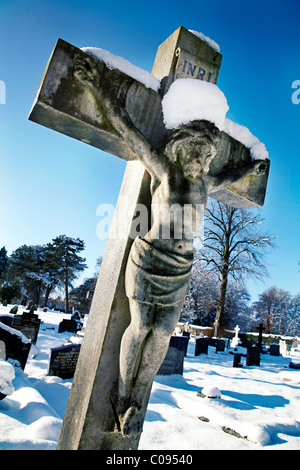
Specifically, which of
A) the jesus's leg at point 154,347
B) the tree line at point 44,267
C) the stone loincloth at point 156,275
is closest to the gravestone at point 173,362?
the jesus's leg at point 154,347

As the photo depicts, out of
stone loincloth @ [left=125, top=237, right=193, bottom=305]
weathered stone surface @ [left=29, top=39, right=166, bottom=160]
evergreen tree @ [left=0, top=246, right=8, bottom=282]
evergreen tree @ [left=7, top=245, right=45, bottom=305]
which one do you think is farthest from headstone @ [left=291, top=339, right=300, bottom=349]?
evergreen tree @ [left=0, top=246, right=8, bottom=282]

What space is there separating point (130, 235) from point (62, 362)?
19.4 feet

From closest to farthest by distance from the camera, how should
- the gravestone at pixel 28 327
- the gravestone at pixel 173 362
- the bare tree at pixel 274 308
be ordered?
the gravestone at pixel 173 362, the gravestone at pixel 28 327, the bare tree at pixel 274 308

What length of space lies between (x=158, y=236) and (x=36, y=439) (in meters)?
2.61

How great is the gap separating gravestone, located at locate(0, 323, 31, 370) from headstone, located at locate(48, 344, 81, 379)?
594 millimetres

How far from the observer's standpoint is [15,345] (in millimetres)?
6418

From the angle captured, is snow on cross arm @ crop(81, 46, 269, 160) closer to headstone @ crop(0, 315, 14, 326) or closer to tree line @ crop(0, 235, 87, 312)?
headstone @ crop(0, 315, 14, 326)

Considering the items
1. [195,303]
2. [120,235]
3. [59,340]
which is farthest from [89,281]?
[120,235]

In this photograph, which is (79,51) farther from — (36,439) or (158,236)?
(36,439)

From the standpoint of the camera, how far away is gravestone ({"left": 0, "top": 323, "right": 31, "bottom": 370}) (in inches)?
249

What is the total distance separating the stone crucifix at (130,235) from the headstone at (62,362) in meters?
5.12

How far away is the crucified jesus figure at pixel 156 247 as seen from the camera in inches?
62.9

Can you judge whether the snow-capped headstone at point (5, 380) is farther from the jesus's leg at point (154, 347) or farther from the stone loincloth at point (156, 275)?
the stone loincloth at point (156, 275)

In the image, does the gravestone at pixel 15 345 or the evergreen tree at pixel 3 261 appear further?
the evergreen tree at pixel 3 261
